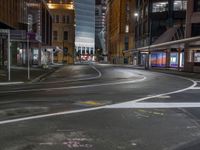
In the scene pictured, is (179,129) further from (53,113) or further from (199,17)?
(199,17)

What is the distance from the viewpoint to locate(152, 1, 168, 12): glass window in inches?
2907

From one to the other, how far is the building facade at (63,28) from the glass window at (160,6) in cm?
4298

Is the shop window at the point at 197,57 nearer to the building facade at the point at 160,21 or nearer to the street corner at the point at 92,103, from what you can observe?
the building facade at the point at 160,21

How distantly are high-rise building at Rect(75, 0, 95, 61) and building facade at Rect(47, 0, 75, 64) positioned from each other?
53.6 m

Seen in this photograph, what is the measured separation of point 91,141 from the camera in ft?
23.6

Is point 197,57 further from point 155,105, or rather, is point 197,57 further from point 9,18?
point 155,105

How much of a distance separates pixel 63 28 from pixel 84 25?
199 ft

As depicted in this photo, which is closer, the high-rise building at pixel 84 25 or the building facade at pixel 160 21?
the building facade at pixel 160 21

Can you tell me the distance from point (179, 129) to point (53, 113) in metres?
3.82

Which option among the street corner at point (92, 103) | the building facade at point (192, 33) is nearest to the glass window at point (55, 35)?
the building facade at point (192, 33)

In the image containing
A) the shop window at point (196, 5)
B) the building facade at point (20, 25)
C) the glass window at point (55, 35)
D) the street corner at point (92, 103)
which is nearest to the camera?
the street corner at point (92, 103)

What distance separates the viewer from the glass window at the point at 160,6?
7383 centimetres

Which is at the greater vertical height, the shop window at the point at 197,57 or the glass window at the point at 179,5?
the glass window at the point at 179,5

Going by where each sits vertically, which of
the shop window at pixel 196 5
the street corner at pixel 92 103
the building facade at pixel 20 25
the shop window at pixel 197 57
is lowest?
the street corner at pixel 92 103
